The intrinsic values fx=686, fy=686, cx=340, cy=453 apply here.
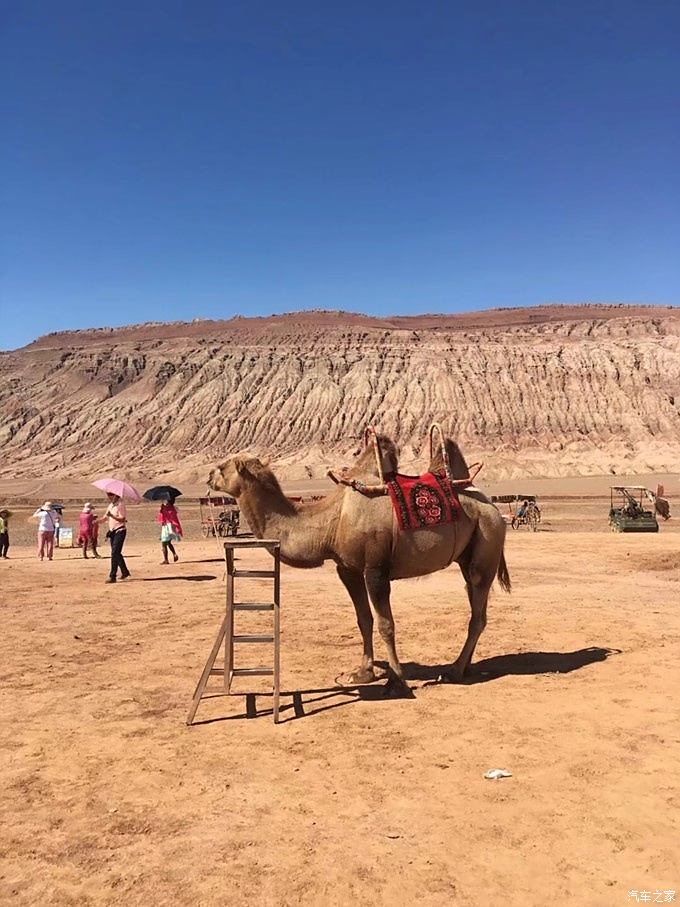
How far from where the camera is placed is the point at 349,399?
84.6 metres

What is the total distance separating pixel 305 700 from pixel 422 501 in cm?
265

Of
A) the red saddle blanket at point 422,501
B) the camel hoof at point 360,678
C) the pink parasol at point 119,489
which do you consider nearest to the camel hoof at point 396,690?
the camel hoof at point 360,678

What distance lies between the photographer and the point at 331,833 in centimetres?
479

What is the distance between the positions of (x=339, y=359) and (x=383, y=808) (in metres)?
87.9

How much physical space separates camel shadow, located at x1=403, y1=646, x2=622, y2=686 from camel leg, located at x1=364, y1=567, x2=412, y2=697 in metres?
0.67

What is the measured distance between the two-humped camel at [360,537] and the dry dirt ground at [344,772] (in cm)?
75

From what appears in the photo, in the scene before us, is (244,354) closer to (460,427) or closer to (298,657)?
(460,427)

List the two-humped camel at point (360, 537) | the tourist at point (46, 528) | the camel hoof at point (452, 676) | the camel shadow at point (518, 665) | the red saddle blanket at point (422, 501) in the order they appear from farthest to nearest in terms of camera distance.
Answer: the tourist at point (46, 528) → the camel shadow at point (518, 665) → the camel hoof at point (452, 676) → the red saddle blanket at point (422, 501) → the two-humped camel at point (360, 537)

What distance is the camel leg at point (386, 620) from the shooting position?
25.7 ft

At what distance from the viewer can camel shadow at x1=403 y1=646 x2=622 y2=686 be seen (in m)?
8.54

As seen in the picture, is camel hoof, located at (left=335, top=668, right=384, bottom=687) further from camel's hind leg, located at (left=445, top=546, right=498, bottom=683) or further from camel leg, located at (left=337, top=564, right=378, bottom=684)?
camel's hind leg, located at (left=445, top=546, right=498, bottom=683)

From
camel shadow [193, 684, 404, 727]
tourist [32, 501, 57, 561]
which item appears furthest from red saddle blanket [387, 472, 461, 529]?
tourist [32, 501, 57, 561]

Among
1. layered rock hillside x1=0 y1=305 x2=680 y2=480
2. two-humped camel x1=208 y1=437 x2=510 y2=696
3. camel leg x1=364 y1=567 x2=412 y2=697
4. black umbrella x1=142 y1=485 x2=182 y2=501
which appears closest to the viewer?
camel leg x1=364 y1=567 x2=412 y2=697

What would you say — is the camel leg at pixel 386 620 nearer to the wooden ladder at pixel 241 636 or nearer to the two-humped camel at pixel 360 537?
the two-humped camel at pixel 360 537
